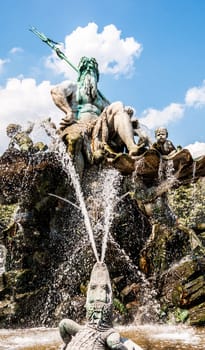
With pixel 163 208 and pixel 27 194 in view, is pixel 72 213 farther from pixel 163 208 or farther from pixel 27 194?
pixel 163 208

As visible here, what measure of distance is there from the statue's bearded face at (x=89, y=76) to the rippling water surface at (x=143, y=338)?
5873mm

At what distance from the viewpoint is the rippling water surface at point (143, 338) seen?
5445 mm

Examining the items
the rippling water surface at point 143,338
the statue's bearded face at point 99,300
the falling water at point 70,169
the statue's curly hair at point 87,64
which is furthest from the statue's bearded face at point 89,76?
the statue's bearded face at point 99,300

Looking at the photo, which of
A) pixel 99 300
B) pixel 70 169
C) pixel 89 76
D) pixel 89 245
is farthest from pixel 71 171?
pixel 99 300

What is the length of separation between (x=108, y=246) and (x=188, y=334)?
2.49 metres

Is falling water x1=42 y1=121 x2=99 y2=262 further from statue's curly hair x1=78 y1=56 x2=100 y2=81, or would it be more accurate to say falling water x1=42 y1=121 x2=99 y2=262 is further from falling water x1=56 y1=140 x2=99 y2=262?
statue's curly hair x1=78 y1=56 x2=100 y2=81

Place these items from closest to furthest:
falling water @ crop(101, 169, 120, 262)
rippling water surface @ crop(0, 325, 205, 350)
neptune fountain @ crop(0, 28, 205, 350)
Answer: rippling water surface @ crop(0, 325, 205, 350)
neptune fountain @ crop(0, 28, 205, 350)
falling water @ crop(101, 169, 120, 262)

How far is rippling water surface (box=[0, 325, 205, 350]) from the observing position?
5445 millimetres

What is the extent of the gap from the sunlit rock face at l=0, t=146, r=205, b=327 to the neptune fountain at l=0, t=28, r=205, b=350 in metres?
0.02

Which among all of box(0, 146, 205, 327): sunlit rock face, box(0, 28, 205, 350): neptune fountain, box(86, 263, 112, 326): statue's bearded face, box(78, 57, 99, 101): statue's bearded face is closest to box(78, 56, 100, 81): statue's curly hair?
box(78, 57, 99, 101): statue's bearded face

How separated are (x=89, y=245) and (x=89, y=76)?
4689 mm

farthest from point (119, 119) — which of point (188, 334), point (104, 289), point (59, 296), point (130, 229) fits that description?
point (104, 289)

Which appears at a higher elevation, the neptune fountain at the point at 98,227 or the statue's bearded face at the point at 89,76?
the statue's bearded face at the point at 89,76

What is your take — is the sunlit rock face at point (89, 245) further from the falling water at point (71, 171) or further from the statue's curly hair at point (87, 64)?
the statue's curly hair at point (87, 64)
